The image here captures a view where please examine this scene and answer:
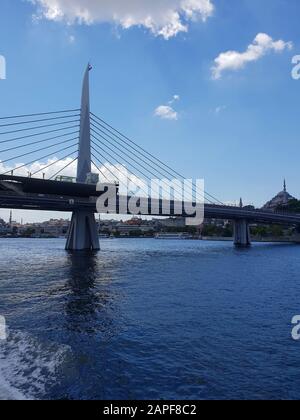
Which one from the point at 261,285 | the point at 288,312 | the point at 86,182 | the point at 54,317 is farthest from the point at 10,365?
the point at 86,182

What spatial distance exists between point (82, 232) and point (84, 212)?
3.99 meters

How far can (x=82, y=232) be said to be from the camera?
72875 millimetres

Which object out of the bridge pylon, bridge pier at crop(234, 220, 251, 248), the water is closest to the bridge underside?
the bridge pylon

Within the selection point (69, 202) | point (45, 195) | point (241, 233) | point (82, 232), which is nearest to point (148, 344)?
point (69, 202)

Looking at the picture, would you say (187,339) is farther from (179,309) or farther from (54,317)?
(54,317)

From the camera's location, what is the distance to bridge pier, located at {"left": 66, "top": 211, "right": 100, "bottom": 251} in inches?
2844

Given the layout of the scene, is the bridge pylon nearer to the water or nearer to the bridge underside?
the bridge underside

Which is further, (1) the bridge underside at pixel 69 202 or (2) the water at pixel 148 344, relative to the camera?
(1) the bridge underside at pixel 69 202

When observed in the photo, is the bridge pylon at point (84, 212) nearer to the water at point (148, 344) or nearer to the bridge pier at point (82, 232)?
the bridge pier at point (82, 232)

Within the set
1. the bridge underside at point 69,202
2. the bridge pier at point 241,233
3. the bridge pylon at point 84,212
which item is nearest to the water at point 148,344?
the bridge underside at point 69,202

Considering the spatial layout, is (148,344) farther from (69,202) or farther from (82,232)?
(82,232)

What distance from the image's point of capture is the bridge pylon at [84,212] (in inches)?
2579

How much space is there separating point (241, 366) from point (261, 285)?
19.1m

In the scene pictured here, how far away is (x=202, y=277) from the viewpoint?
34.0 meters
